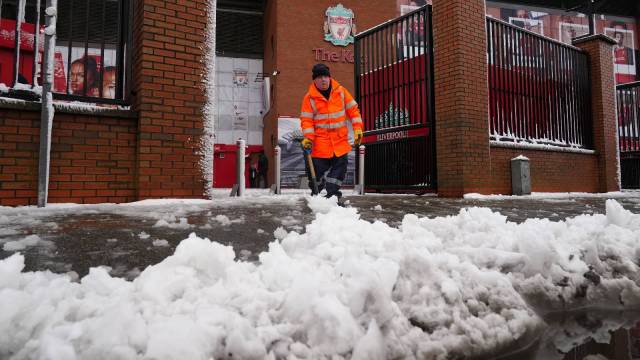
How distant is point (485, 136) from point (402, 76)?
228 centimetres

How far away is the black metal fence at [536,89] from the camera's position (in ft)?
25.6

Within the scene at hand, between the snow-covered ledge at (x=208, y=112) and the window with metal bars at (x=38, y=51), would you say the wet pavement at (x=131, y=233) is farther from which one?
the window with metal bars at (x=38, y=51)

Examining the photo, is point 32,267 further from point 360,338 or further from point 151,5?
point 151,5

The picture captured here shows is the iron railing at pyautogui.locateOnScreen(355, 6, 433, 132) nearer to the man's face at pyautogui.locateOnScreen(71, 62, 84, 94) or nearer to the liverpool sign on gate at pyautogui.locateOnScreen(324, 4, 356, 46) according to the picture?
the liverpool sign on gate at pyautogui.locateOnScreen(324, 4, 356, 46)

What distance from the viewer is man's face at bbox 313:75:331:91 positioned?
4521 mm

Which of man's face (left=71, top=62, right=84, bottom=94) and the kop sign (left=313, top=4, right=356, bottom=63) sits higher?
the kop sign (left=313, top=4, right=356, bottom=63)

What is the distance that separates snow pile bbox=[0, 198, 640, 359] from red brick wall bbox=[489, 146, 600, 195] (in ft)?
18.0

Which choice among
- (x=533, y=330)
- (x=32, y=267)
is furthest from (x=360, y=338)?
(x=32, y=267)

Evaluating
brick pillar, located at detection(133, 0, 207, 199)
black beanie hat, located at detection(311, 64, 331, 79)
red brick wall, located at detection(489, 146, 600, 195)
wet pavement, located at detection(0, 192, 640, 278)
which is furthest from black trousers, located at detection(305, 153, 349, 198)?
red brick wall, located at detection(489, 146, 600, 195)

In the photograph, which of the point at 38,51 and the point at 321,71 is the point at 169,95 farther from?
the point at 321,71

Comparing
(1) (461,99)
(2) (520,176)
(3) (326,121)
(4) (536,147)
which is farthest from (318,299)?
(4) (536,147)

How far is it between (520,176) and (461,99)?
1.89 m

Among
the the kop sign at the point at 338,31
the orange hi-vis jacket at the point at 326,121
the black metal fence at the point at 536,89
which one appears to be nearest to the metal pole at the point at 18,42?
the orange hi-vis jacket at the point at 326,121

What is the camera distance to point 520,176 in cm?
708
